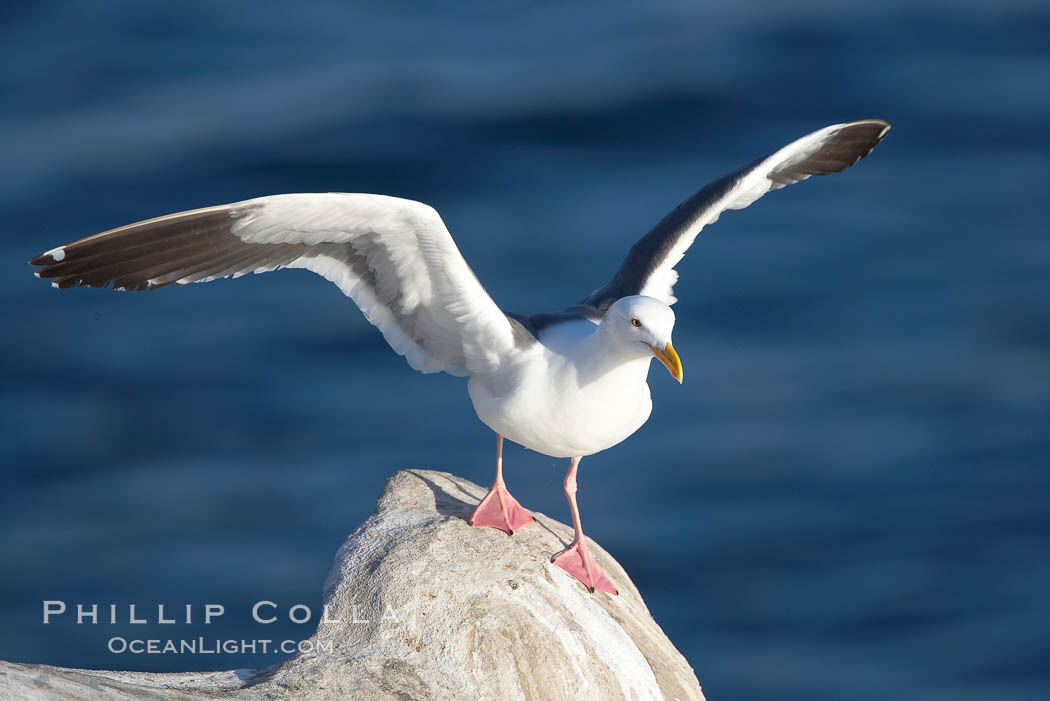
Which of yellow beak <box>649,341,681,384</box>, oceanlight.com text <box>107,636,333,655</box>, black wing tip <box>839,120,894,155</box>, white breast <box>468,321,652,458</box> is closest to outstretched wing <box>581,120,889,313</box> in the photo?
black wing tip <box>839,120,894,155</box>

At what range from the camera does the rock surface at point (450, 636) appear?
6.83m

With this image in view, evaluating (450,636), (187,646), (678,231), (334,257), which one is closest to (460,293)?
(334,257)

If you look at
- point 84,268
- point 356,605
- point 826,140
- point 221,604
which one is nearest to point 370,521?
point 356,605

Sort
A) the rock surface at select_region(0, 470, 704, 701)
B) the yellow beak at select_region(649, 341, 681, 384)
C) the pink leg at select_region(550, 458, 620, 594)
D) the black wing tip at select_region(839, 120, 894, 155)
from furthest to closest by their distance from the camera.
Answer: the black wing tip at select_region(839, 120, 894, 155) → the pink leg at select_region(550, 458, 620, 594) → the yellow beak at select_region(649, 341, 681, 384) → the rock surface at select_region(0, 470, 704, 701)

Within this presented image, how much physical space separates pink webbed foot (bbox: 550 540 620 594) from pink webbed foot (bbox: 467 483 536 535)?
0.32 m

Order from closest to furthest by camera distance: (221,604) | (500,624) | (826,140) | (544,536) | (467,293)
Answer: (500,624), (467,293), (544,536), (826,140), (221,604)

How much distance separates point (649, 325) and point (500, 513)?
1643mm

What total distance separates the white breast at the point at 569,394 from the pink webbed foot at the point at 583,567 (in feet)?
2.01

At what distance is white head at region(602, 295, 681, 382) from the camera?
24.3ft

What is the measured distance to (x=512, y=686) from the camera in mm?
7129

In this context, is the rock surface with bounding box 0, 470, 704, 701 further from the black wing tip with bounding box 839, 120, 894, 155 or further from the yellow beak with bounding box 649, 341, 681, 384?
the black wing tip with bounding box 839, 120, 894, 155

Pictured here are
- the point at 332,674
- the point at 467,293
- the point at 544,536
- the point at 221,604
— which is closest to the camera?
the point at 332,674

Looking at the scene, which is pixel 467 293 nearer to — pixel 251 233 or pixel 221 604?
pixel 251 233

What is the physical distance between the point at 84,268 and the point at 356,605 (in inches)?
94.1
